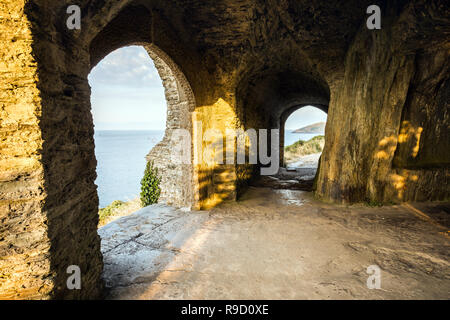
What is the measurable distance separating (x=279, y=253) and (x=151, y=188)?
229 inches

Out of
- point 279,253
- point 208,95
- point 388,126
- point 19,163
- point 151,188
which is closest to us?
point 19,163

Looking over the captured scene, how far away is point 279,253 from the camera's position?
3.00 m

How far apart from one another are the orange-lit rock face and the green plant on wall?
316 cm

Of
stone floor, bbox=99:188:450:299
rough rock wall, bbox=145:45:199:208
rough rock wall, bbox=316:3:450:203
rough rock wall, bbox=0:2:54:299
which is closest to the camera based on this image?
rough rock wall, bbox=0:2:54:299

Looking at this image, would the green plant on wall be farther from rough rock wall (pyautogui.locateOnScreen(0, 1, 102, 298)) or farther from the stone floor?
rough rock wall (pyautogui.locateOnScreen(0, 1, 102, 298))

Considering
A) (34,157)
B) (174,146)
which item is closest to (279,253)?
(34,157)

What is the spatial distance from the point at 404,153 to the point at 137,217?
5.59 meters

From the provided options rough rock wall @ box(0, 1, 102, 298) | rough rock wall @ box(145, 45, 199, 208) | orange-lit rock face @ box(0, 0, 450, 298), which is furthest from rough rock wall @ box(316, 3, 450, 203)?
rough rock wall @ box(0, 1, 102, 298)

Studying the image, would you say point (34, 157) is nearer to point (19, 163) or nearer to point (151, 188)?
point (19, 163)

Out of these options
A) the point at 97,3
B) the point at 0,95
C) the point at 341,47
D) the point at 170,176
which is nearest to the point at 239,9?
the point at 341,47

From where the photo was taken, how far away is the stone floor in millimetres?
2307

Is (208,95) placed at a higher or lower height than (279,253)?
higher
